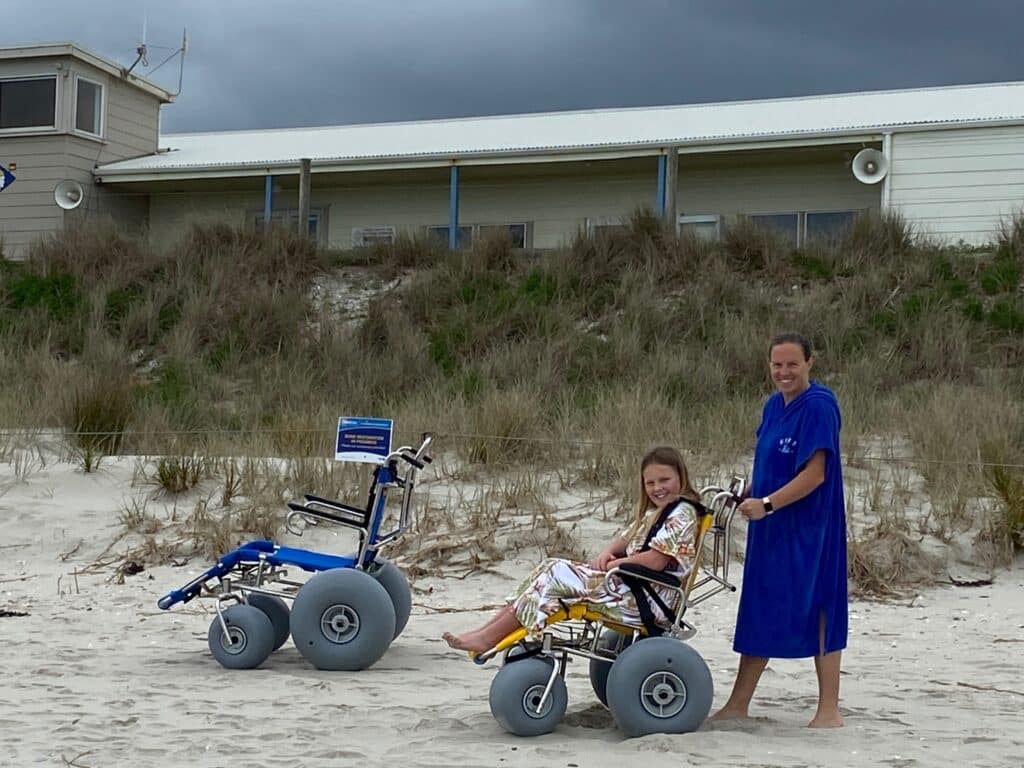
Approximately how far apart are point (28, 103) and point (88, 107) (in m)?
0.97

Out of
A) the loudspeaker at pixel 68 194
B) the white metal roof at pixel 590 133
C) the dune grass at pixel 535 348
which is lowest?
the dune grass at pixel 535 348

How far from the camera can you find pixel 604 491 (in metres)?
9.70

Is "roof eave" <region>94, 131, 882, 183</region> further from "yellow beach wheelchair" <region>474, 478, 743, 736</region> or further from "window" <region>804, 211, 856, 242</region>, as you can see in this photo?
"yellow beach wheelchair" <region>474, 478, 743, 736</region>

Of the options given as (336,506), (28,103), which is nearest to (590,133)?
(28,103)

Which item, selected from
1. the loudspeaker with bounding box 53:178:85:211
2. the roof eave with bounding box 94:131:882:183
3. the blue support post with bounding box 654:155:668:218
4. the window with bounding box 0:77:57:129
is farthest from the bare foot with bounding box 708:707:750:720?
the window with bounding box 0:77:57:129

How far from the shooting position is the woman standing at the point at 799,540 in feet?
15.9

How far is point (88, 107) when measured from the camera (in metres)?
21.7

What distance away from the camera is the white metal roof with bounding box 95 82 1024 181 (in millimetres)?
18375

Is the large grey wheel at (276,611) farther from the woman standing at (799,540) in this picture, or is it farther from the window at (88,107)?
the window at (88,107)

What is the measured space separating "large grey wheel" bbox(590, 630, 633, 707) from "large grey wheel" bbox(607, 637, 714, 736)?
0.23 meters

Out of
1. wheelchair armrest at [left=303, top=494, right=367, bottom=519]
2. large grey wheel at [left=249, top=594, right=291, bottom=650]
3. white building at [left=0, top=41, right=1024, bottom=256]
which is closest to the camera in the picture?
wheelchair armrest at [left=303, top=494, right=367, bottom=519]

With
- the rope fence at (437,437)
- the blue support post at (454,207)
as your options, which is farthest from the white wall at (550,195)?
the rope fence at (437,437)

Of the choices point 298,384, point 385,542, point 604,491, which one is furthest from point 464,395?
point 385,542

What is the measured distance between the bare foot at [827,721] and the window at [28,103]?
62.7 feet
